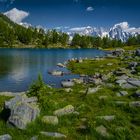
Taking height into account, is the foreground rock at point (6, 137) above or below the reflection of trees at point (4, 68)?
above

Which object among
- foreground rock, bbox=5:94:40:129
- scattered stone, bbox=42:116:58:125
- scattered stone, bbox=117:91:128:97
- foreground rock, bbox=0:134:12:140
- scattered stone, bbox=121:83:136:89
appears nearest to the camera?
foreground rock, bbox=0:134:12:140

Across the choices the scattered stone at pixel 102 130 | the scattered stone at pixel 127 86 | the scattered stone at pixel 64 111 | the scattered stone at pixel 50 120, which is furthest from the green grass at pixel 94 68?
the scattered stone at pixel 102 130

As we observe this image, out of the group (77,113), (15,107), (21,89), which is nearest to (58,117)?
(77,113)

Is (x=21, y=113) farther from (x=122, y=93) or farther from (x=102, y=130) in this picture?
(x=122, y=93)

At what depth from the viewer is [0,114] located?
70.5ft

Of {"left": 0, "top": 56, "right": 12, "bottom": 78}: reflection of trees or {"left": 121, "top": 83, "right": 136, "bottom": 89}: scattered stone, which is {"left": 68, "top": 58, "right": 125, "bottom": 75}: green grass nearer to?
{"left": 0, "top": 56, "right": 12, "bottom": 78}: reflection of trees

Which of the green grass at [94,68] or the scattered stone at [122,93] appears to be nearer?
the scattered stone at [122,93]

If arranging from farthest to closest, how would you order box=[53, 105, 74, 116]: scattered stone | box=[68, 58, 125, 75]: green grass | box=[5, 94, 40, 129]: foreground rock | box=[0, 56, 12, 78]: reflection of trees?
box=[68, 58, 125, 75]: green grass → box=[0, 56, 12, 78]: reflection of trees → box=[53, 105, 74, 116]: scattered stone → box=[5, 94, 40, 129]: foreground rock

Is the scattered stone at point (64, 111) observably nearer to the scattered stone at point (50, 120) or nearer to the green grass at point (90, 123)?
the green grass at point (90, 123)

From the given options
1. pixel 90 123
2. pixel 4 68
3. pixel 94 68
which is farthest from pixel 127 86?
pixel 4 68

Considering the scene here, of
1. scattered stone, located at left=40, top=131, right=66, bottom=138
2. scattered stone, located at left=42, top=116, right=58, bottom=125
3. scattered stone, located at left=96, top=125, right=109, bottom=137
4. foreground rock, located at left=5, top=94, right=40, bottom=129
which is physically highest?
foreground rock, located at left=5, top=94, right=40, bottom=129

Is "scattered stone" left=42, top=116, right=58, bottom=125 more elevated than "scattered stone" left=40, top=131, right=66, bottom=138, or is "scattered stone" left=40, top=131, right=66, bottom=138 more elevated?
"scattered stone" left=42, top=116, right=58, bottom=125

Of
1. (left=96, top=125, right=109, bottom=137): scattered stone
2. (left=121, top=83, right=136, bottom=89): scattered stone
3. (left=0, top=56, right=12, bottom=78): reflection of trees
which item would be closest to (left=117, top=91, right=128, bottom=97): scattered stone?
(left=121, top=83, right=136, bottom=89): scattered stone

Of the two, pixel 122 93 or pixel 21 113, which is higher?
pixel 21 113
